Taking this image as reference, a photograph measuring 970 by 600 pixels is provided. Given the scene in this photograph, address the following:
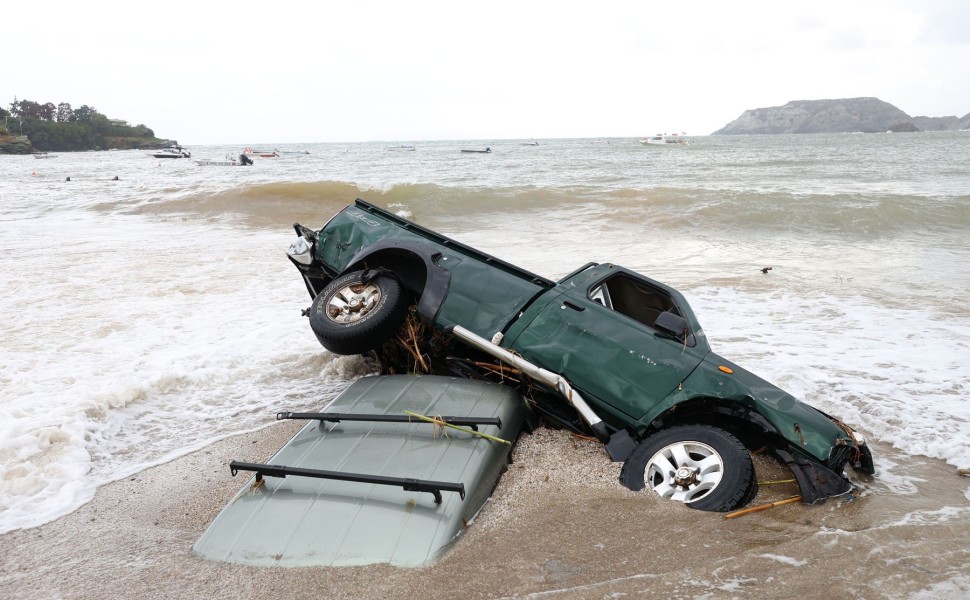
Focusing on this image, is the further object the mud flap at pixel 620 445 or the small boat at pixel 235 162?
the small boat at pixel 235 162

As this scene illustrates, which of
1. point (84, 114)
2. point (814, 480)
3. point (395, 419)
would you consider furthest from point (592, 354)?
point (84, 114)

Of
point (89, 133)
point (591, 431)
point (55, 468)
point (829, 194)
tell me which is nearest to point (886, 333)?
point (591, 431)

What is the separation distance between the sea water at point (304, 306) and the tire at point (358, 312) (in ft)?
3.15

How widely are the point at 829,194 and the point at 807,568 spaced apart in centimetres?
2173

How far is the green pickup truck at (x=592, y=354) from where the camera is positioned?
403cm

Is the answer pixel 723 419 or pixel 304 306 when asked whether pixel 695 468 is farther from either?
pixel 304 306

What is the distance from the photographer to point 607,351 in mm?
4645

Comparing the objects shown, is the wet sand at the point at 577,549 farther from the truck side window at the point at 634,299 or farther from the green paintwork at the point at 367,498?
the truck side window at the point at 634,299

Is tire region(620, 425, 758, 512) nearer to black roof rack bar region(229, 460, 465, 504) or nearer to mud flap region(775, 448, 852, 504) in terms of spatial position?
mud flap region(775, 448, 852, 504)

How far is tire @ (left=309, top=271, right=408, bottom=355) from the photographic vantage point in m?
5.08

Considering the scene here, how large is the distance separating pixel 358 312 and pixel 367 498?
2.14m

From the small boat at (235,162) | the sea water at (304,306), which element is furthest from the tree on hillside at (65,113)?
the sea water at (304,306)

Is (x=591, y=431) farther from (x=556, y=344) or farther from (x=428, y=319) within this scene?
(x=428, y=319)

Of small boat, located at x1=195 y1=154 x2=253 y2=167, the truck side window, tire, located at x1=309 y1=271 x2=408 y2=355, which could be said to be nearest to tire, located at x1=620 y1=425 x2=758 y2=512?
the truck side window
